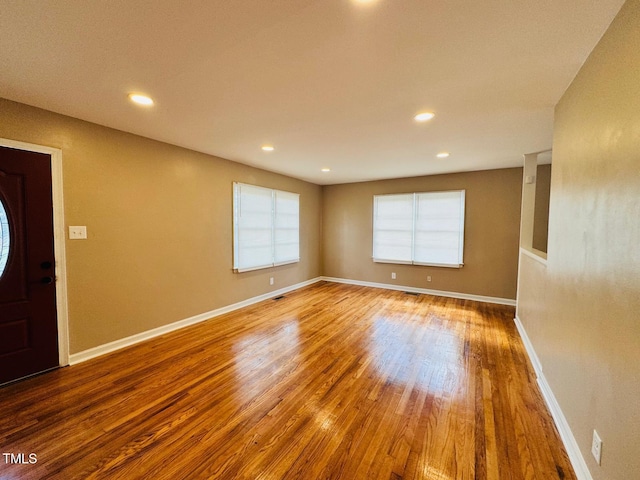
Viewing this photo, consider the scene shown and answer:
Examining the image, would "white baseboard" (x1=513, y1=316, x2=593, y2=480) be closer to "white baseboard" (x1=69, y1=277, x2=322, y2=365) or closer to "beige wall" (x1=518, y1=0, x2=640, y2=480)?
"beige wall" (x1=518, y1=0, x2=640, y2=480)

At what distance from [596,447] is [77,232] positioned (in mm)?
4318

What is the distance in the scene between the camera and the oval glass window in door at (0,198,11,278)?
2.29 m

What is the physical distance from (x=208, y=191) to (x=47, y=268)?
79.8 inches

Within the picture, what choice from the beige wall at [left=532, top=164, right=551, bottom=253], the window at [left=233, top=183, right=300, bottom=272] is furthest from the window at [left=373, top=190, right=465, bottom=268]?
the window at [left=233, top=183, right=300, bottom=272]

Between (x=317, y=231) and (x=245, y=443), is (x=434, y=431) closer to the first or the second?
(x=245, y=443)

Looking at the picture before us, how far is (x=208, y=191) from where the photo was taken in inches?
158

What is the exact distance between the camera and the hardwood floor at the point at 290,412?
154 cm

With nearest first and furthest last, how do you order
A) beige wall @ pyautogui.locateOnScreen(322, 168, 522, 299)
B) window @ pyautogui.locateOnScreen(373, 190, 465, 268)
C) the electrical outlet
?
the electrical outlet
beige wall @ pyautogui.locateOnScreen(322, 168, 522, 299)
window @ pyautogui.locateOnScreen(373, 190, 465, 268)

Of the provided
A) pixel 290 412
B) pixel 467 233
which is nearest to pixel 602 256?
pixel 290 412

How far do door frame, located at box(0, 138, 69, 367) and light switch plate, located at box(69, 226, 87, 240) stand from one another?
60mm

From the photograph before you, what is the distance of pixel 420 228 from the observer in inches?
220

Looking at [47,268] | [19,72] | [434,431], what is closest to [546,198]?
[434,431]

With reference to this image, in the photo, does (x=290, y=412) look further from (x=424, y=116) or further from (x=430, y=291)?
(x=430, y=291)

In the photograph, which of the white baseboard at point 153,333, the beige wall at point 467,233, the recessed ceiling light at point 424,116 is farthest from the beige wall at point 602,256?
the white baseboard at point 153,333
